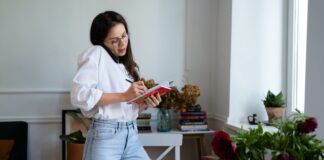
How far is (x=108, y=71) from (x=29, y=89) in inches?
58.3

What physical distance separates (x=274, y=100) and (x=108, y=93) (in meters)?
1.37

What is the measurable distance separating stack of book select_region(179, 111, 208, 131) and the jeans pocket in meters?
1.20

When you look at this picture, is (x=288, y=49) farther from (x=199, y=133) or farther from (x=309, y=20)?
(x=309, y=20)

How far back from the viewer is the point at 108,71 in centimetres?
152

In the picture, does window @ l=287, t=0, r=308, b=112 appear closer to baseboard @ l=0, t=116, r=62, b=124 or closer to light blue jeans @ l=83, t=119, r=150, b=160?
light blue jeans @ l=83, t=119, r=150, b=160

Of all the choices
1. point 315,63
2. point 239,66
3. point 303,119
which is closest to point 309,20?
point 315,63

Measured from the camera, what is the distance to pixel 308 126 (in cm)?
101

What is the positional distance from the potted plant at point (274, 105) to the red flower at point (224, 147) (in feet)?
4.76

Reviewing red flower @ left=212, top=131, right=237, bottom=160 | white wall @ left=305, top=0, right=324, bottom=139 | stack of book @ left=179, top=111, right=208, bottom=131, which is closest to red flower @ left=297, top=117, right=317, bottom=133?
red flower @ left=212, top=131, right=237, bottom=160

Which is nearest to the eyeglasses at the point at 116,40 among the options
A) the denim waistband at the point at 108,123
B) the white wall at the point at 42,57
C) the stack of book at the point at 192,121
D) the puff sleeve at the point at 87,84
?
the puff sleeve at the point at 87,84

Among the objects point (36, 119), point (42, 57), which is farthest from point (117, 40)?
point (36, 119)

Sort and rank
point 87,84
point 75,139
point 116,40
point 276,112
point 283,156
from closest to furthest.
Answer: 1. point 283,156
2. point 87,84
3. point 116,40
4. point 276,112
5. point 75,139

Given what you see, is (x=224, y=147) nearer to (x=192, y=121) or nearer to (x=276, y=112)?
(x=276, y=112)

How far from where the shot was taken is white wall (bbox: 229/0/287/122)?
254 centimetres
